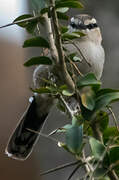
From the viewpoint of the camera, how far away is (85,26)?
6.51 ft

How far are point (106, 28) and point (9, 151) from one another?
40.2 inches

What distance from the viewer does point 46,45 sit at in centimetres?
94

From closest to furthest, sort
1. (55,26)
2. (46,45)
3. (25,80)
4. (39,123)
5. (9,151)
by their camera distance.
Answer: (55,26)
(46,45)
(9,151)
(39,123)
(25,80)

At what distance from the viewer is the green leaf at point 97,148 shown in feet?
2.38

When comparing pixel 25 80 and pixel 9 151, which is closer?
pixel 9 151

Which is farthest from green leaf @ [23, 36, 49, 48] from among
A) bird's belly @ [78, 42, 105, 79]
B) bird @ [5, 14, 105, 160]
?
bird's belly @ [78, 42, 105, 79]

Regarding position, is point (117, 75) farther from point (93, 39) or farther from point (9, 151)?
point (9, 151)

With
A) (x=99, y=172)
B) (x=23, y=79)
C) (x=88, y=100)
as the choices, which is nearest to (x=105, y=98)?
(x=88, y=100)

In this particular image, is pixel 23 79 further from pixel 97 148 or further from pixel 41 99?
pixel 97 148

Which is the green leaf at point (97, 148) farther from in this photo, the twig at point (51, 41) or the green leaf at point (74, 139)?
the twig at point (51, 41)

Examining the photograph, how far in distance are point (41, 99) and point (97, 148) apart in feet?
4.05

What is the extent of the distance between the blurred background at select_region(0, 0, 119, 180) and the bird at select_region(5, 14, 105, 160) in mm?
273

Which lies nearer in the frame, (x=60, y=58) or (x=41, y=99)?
(x=60, y=58)

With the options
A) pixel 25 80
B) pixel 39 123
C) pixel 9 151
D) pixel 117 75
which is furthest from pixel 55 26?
pixel 117 75
